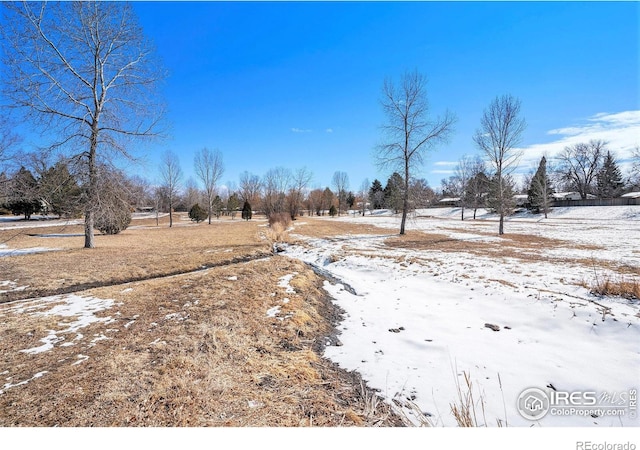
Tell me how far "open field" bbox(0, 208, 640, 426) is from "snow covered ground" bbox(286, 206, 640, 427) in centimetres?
2

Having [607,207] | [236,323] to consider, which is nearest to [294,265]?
[236,323]

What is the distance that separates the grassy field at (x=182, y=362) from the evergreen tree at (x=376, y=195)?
69.6 meters

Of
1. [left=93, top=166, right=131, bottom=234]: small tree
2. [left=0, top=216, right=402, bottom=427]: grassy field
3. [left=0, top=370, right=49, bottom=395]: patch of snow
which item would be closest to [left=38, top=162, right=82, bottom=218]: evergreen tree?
[left=93, top=166, right=131, bottom=234]: small tree

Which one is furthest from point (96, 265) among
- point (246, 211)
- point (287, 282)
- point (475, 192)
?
point (475, 192)

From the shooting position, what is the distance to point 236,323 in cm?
450

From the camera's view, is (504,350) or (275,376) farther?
(504,350)

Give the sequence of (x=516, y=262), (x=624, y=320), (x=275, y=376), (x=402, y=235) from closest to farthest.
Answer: (x=275, y=376) → (x=624, y=320) → (x=516, y=262) → (x=402, y=235)

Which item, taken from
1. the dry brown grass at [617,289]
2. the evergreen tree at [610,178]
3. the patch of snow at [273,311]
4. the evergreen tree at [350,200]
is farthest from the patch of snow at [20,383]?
the evergreen tree at [350,200]

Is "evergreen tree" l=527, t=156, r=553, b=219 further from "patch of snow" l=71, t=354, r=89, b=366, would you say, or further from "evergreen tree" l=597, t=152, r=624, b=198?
"patch of snow" l=71, t=354, r=89, b=366

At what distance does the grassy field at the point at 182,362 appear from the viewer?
2447 millimetres
